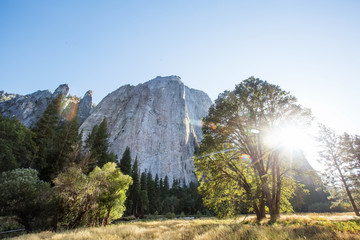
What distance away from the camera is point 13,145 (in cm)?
2367

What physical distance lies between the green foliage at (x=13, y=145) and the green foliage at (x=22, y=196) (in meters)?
5.51

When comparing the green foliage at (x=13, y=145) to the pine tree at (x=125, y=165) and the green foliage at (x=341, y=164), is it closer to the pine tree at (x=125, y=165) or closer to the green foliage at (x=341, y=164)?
the pine tree at (x=125, y=165)

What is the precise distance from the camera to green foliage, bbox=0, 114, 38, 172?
69.3 feet

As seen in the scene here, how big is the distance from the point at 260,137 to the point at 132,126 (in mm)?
93859

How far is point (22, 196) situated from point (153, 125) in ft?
288

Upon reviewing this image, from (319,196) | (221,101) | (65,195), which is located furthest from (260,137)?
(319,196)

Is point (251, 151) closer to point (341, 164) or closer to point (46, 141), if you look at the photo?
point (341, 164)

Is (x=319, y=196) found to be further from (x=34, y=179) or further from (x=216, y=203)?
(x=34, y=179)

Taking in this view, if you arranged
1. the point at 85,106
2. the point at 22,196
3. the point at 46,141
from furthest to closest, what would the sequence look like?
the point at 85,106, the point at 46,141, the point at 22,196

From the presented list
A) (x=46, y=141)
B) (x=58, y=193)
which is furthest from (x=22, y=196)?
(x=46, y=141)

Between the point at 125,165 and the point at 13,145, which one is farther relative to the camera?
the point at 125,165

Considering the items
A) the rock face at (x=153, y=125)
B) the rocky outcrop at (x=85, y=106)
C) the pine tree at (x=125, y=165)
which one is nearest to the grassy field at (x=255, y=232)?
the pine tree at (x=125, y=165)

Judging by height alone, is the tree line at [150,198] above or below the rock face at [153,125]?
below

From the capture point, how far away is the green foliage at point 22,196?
1608 centimetres
